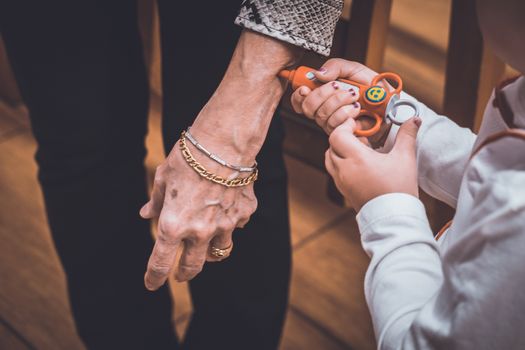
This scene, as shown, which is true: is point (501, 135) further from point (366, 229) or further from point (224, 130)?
point (224, 130)

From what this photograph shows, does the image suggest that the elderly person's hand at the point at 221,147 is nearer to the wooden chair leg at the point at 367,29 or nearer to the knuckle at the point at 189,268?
the knuckle at the point at 189,268

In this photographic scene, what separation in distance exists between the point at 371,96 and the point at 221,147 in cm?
15

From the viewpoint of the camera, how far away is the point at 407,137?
57cm

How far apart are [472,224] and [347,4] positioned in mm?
1160

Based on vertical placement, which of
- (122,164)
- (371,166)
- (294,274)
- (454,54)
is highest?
(371,166)

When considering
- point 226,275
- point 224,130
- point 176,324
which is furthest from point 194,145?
point 176,324

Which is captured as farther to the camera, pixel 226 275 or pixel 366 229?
pixel 226 275

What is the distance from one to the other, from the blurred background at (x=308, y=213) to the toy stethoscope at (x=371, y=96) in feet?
0.22

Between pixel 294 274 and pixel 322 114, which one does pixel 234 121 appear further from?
pixel 294 274

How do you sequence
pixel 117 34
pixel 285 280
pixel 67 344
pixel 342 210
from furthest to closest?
pixel 342 210, pixel 67 344, pixel 285 280, pixel 117 34

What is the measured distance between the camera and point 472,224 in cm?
48

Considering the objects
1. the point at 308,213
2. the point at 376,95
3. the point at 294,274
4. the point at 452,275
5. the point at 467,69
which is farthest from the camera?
the point at 308,213

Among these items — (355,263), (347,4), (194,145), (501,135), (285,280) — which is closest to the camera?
(501,135)

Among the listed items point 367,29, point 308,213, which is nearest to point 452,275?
point 367,29
